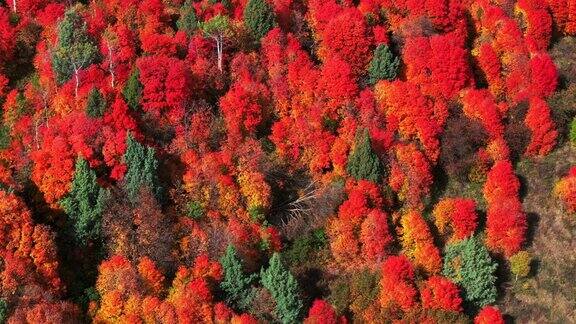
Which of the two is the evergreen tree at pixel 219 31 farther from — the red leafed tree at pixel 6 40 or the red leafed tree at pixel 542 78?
the red leafed tree at pixel 542 78

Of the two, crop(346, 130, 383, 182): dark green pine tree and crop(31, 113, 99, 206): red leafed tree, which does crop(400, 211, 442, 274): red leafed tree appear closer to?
crop(346, 130, 383, 182): dark green pine tree

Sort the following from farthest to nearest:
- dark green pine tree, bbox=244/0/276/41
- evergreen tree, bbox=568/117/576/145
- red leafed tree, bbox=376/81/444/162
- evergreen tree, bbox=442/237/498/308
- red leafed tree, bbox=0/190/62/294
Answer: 1. dark green pine tree, bbox=244/0/276/41
2. evergreen tree, bbox=568/117/576/145
3. red leafed tree, bbox=376/81/444/162
4. evergreen tree, bbox=442/237/498/308
5. red leafed tree, bbox=0/190/62/294

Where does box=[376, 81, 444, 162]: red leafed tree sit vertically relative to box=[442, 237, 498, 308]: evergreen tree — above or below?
above

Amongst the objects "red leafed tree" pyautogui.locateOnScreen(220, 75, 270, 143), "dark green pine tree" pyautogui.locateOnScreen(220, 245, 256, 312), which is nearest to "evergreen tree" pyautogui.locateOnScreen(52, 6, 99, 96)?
"red leafed tree" pyautogui.locateOnScreen(220, 75, 270, 143)

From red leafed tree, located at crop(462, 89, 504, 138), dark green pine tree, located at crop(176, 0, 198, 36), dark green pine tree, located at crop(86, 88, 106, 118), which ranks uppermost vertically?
dark green pine tree, located at crop(176, 0, 198, 36)

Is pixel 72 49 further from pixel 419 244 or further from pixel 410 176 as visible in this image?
pixel 419 244

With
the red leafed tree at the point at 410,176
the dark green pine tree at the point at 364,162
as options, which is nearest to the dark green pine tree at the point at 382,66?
the red leafed tree at the point at 410,176
